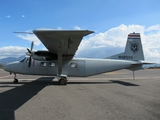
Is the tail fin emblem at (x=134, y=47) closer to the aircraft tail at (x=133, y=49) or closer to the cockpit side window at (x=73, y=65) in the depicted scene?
the aircraft tail at (x=133, y=49)

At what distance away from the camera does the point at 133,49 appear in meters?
16.5

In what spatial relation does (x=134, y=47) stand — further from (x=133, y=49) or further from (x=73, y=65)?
(x=73, y=65)

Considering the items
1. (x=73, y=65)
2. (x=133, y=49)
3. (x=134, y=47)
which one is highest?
(x=134, y=47)

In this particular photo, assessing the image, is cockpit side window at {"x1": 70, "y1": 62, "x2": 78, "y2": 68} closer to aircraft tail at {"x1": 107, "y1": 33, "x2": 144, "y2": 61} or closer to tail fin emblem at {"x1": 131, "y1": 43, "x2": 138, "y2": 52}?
aircraft tail at {"x1": 107, "y1": 33, "x2": 144, "y2": 61}

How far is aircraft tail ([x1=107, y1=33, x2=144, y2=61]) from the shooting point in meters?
16.5

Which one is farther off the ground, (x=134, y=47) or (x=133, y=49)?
(x=134, y=47)

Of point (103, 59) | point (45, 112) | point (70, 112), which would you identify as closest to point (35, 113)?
point (45, 112)

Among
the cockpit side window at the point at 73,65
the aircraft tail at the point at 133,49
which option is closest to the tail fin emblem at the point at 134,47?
the aircraft tail at the point at 133,49

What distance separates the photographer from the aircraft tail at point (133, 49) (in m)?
16.5

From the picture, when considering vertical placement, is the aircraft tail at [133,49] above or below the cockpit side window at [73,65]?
above

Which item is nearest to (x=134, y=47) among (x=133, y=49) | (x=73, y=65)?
(x=133, y=49)

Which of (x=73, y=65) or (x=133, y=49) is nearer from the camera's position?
(x=73, y=65)

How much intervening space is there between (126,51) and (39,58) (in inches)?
372

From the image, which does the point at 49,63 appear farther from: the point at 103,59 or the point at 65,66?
the point at 103,59
